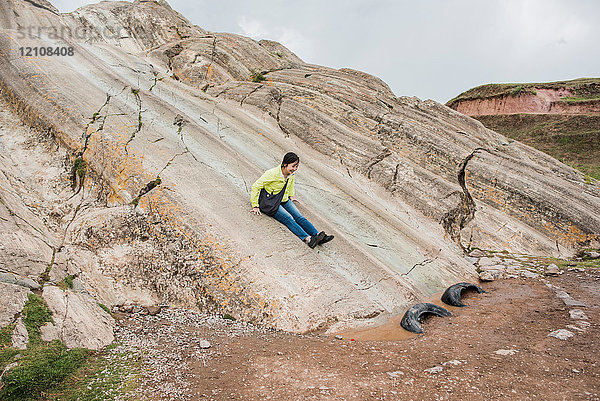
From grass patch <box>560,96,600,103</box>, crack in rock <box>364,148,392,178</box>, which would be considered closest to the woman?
crack in rock <box>364,148,392,178</box>

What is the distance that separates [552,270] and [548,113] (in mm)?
32598

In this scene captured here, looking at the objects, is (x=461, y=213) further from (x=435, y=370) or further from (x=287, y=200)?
(x=435, y=370)

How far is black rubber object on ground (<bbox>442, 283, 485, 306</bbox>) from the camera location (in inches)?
275

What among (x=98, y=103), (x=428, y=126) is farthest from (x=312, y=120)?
(x=98, y=103)

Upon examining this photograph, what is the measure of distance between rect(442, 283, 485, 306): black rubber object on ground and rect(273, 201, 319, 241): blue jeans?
3.00 metres

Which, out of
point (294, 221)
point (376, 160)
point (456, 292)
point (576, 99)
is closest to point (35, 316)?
point (294, 221)

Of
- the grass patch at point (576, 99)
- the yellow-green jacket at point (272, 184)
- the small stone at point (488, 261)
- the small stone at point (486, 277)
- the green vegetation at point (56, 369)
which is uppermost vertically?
the grass patch at point (576, 99)

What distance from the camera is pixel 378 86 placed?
14.0 meters

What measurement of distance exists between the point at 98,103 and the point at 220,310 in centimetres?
658

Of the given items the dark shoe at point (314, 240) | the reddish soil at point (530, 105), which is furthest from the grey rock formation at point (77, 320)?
the reddish soil at point (530, 105)

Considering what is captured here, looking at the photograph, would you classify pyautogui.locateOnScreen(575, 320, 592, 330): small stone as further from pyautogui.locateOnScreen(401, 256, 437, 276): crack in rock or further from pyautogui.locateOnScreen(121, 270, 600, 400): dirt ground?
pyautogui.locateOnScreen(401, 256, 437, 276): crack in rock

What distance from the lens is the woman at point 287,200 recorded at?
697cm

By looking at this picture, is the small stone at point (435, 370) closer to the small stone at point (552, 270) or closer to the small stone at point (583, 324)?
the small stone at point (583, 324)

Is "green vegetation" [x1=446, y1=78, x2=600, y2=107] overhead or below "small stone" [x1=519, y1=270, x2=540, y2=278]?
overhead
